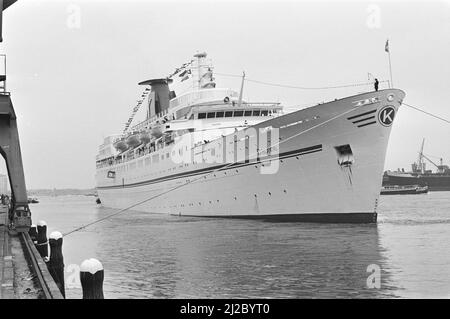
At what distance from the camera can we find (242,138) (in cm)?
2420

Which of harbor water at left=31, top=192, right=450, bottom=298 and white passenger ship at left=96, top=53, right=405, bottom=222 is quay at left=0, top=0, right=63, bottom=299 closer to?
harbor water at left=31, top=192, right=450, bottom=298

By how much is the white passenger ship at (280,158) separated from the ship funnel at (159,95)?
31.2 ft

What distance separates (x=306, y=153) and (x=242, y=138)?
3206 millimetres

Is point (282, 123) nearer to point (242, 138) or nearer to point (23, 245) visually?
point (242, 138)

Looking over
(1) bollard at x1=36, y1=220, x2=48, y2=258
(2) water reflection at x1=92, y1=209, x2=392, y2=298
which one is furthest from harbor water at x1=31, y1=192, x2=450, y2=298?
(1) bollard at x1=36, y1=220, x2=48, y2=258

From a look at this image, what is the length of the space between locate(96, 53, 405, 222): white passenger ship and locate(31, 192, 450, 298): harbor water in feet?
4.11

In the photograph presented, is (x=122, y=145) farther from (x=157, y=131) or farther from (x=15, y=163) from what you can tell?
(x=15, y=163)

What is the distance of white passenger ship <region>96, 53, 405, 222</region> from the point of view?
21906 millimetres

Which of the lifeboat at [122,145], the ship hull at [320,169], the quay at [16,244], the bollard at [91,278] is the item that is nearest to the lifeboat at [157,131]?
the lifeboat at [122,145]

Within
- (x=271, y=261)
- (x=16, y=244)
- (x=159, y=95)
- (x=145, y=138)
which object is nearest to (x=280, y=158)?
(x=271, y=261)

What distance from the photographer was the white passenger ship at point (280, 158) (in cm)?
2191

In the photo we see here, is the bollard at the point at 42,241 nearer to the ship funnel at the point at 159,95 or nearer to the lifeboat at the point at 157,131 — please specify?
the lifeboat at the point at 157,131

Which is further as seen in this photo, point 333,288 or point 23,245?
point 23,245
